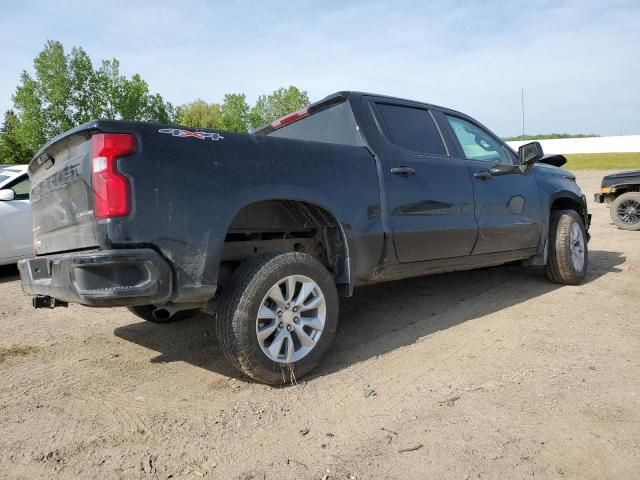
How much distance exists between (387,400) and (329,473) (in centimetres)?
73

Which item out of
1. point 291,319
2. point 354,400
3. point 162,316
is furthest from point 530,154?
point 162,316

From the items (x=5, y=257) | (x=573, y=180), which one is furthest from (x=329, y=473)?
(x=5, y=257)

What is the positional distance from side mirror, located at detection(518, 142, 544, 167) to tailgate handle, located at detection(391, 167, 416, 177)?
6.07 ft

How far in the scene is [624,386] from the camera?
2719 mm

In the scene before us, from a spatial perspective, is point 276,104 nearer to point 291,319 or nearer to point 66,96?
point 66,96

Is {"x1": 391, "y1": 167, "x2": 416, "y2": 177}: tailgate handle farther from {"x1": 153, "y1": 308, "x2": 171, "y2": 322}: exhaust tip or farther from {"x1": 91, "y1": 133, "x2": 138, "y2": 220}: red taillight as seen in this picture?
{"x1": 153, "y1": 308, "x2": 171, "y2": 322}: exhaust tip

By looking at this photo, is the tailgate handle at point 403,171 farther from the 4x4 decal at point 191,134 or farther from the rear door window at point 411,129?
the 4x4 decal at point 191,134

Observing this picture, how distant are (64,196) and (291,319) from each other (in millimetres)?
1513

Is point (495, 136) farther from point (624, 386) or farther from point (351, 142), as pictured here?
point (624, 386)

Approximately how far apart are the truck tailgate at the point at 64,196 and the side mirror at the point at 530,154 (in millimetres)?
4071

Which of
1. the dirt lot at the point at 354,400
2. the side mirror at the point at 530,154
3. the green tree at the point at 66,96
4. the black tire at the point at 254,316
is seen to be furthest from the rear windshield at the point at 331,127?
the green tree at the point at 66,96

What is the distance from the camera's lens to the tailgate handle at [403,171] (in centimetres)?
351

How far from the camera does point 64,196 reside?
2771 mm

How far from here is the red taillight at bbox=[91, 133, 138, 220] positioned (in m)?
2.37
